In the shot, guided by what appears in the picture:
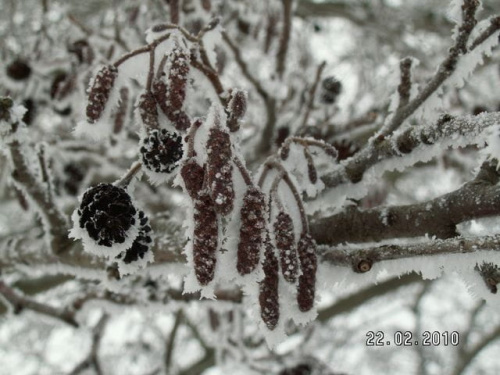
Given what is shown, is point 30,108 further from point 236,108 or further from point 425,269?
point 425,269

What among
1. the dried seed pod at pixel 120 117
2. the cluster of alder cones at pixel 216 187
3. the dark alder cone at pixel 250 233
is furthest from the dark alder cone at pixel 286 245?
the dried seed pod at pixel 120 117

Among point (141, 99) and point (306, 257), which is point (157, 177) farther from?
point (306, 257)

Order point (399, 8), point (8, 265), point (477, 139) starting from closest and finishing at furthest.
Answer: point (477, 139), point (8, 265), point (399, 8)

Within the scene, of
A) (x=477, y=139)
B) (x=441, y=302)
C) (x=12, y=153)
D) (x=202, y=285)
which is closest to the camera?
(x=202, y=285)

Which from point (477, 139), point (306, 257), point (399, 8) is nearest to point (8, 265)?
point (306, 257)

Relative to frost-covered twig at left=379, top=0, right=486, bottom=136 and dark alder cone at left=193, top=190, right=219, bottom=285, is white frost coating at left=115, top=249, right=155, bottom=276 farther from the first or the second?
frost-covered twig at left=379, top=0, right=486, bottom=136

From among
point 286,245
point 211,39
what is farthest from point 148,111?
point 286,245

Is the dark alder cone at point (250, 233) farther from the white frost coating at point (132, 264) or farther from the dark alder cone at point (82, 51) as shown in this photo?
the dark alder cone at point (82, 51)
